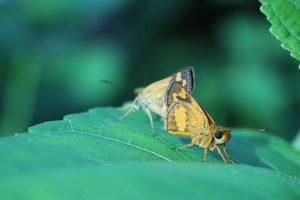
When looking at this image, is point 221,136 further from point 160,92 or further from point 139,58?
point 139,58

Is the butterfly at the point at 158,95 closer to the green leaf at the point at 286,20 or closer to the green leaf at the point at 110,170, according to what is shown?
the green leaf at the point at 110,170

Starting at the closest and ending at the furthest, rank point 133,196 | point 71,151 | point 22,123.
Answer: point 133,196 → point 71,151 → point 22,123

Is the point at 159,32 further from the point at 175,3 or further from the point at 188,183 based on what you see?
the point at 188,183

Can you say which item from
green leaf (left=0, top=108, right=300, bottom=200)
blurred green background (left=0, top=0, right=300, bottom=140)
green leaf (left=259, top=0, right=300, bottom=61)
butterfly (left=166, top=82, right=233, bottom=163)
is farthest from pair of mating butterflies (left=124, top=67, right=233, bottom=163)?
blurred green background (left=0, top=0, right=300, bottom=140)

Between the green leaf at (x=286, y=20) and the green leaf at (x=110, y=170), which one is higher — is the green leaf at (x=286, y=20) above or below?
above

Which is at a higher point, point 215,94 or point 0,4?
point 0,4

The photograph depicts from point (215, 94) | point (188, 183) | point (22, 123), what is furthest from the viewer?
point (215, 94)

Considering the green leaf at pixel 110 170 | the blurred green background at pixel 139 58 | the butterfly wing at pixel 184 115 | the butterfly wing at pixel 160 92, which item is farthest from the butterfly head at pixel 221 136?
the blurred green background at pixel 139 58

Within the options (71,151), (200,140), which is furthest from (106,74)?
(71,151)
